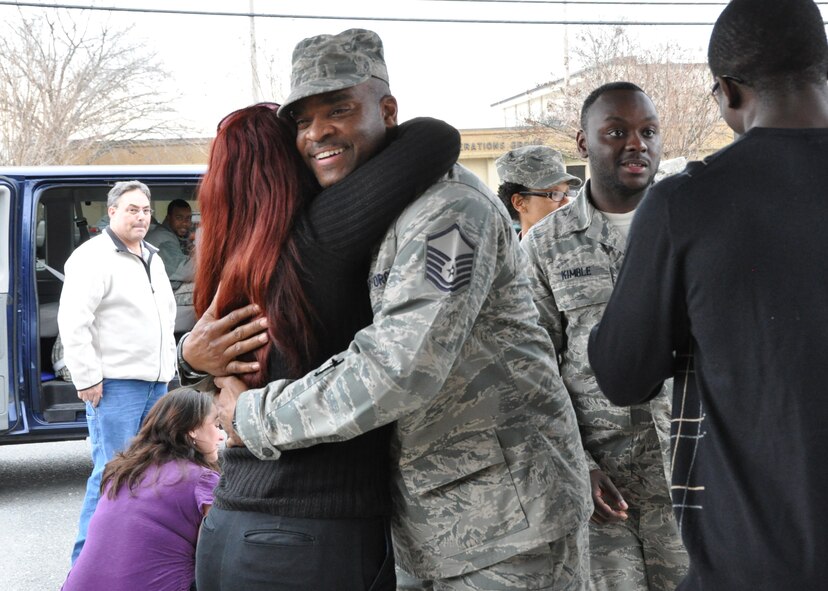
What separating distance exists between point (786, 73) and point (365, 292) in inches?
35.1

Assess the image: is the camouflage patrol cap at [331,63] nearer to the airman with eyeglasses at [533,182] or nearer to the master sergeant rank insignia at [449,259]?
the master sergeant rank insignia at [449,259]

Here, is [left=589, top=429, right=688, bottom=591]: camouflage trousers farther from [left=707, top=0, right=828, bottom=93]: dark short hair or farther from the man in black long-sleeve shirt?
[left=707, top=0, right=828, bottom=93]: dark short hair

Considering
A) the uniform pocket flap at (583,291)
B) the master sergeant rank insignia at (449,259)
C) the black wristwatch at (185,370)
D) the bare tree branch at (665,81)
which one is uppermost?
the bare tree branch at (665,81)

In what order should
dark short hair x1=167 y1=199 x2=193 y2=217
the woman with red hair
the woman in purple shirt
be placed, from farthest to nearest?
dark short hair x1=167 y1=199 x2=193 y2=217 < the woman in purple shirt < the woman with red hair

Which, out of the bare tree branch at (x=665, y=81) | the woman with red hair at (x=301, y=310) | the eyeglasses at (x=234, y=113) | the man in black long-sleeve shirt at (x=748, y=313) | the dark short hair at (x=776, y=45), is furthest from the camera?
the bare tree branch at (x=665, y=81)

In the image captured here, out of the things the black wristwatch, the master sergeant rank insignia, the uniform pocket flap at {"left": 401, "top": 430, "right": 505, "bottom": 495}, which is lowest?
the uniform pocket flap at {"left": 401, "top": 430, "right": 505, "bottom": 495}

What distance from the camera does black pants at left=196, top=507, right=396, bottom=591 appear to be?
6.02 feet

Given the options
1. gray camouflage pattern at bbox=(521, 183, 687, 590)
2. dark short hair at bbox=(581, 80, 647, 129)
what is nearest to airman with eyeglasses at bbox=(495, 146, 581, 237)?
dark short hair at bbox=(581, 80, 647, 129)

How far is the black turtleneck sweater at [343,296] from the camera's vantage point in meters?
1.87

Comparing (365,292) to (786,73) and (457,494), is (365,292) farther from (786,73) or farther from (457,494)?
A: (786,73)

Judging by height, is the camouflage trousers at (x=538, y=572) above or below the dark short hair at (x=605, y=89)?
below

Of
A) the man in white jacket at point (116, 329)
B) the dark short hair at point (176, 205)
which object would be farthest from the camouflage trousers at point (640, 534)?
the dark short hair at point (176, 205)

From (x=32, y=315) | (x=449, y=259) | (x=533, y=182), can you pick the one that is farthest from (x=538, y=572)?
(x=32, y=315)

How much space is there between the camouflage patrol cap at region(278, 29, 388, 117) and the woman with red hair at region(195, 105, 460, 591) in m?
0.13
